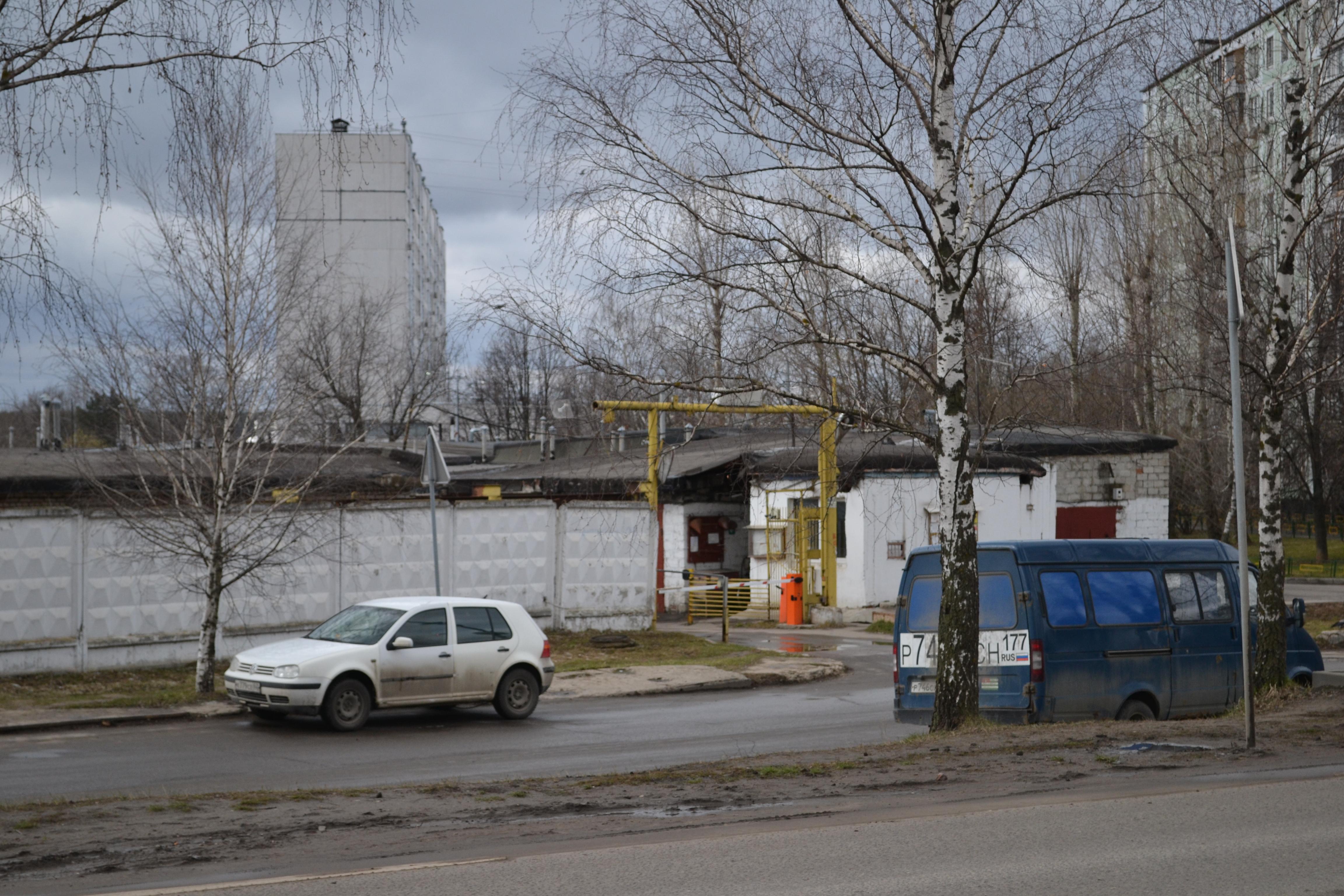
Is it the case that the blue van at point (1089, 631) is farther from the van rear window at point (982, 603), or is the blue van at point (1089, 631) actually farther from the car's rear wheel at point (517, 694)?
the car's rear wheel at point (517, 694)

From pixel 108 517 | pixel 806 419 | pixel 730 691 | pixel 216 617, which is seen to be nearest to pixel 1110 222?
pixel 806 419

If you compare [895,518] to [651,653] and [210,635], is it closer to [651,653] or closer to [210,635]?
[651,653]

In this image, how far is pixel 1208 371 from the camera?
18.1 meters

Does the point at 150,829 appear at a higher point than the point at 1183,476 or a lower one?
lower

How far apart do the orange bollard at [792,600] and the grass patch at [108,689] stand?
16.6 m

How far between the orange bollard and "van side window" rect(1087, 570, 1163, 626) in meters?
19.2

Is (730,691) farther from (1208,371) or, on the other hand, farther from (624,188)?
(624,188)

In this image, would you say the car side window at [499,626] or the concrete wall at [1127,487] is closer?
the car side window at [499,626]

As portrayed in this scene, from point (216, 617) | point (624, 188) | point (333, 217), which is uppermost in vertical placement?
point (333, 217)

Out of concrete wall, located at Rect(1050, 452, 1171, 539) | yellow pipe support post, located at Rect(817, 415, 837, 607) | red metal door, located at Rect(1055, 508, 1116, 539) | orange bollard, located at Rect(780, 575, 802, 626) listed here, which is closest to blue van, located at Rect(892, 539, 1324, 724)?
yellow pipe support post, located at Rect(817, 415, 837, 607)

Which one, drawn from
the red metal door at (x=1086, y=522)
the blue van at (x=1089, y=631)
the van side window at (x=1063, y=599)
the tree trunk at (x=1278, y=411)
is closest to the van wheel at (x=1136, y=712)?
the blue van at (x=1089, y=631)

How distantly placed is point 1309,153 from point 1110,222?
296cm

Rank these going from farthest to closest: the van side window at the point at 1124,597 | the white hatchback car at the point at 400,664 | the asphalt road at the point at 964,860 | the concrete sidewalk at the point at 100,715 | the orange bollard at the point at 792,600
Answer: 1. the orange bollard at the point at 792,600
2. the concrete sidewalk at the point at 100,715
3. the white hatchback car at the point at 400,664
4. the van side window at the point at 1124,597
5. the asphalt road at the point at 964,860

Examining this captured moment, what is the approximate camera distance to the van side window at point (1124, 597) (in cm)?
1284
